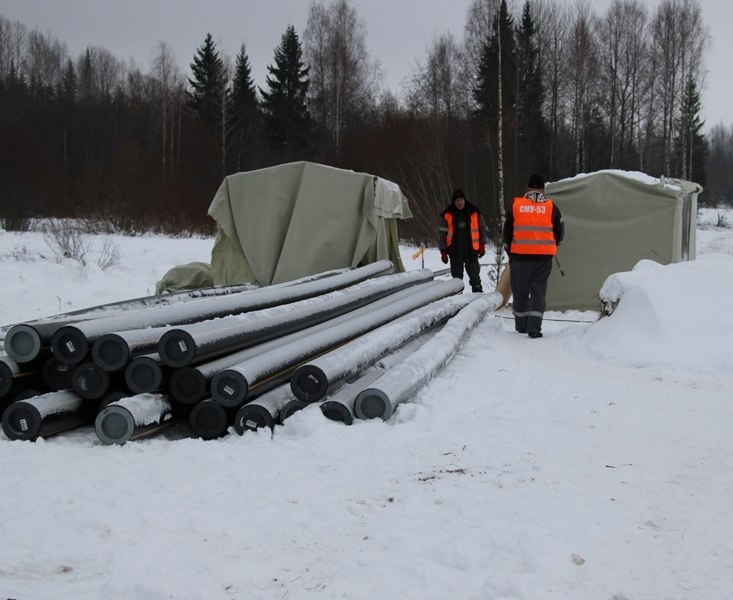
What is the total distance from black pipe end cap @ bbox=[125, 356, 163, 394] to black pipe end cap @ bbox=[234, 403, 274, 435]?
1.78 feet

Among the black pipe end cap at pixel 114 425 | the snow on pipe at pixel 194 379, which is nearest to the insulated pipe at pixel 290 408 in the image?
the snow on pipe at pixel 194 379

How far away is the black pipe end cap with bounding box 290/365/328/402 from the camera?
13.1 feet

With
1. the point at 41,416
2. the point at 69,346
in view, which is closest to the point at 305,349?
the point at 69,346

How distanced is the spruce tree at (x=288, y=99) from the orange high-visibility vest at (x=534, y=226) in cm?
2670

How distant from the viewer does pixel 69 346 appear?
3.98m

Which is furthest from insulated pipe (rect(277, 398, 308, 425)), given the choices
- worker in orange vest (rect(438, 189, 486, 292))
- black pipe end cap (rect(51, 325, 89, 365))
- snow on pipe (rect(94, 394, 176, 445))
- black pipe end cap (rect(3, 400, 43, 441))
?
worker in orange vest (rect(438, 189, 486, 292))

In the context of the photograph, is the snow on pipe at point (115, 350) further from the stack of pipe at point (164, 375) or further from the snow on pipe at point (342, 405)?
the snow on pipe at point (342, 405)

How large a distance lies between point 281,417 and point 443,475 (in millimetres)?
1185

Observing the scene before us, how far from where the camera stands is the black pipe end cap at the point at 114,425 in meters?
Result: 3.66

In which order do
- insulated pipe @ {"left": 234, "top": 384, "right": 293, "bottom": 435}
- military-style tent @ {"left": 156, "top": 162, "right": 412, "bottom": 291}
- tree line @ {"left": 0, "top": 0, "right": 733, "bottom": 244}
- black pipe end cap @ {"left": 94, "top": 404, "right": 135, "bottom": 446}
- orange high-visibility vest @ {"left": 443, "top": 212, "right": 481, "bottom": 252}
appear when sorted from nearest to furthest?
black pipe end cap @ {"left": 94, "top": 404, "right": 135, "bottom": 446}, insulated pipe @ {"left": 234, "top": 384, "right": 293, "bottom": 435}, military-style tent @ {"left": 156, "top": 162, "right": 412, "bottom": 291}, orange high-visibility vest @ {"left": 443, "top": 212, "right": 481, "bottom": 252}, tree line @ {"left": 0, "top": 0, "right": 733, "bottom": 244}

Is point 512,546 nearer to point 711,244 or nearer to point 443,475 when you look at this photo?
point 443,475

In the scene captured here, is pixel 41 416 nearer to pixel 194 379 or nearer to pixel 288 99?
pixel 194 379

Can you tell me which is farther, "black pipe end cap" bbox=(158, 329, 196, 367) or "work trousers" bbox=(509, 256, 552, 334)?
"work trousers" bbox=(509, 256, 552, 334)

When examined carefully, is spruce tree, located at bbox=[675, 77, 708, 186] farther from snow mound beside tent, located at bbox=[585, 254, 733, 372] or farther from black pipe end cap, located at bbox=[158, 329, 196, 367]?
black pipe end cap, located at bbox=[158, 329, 196, 367]
